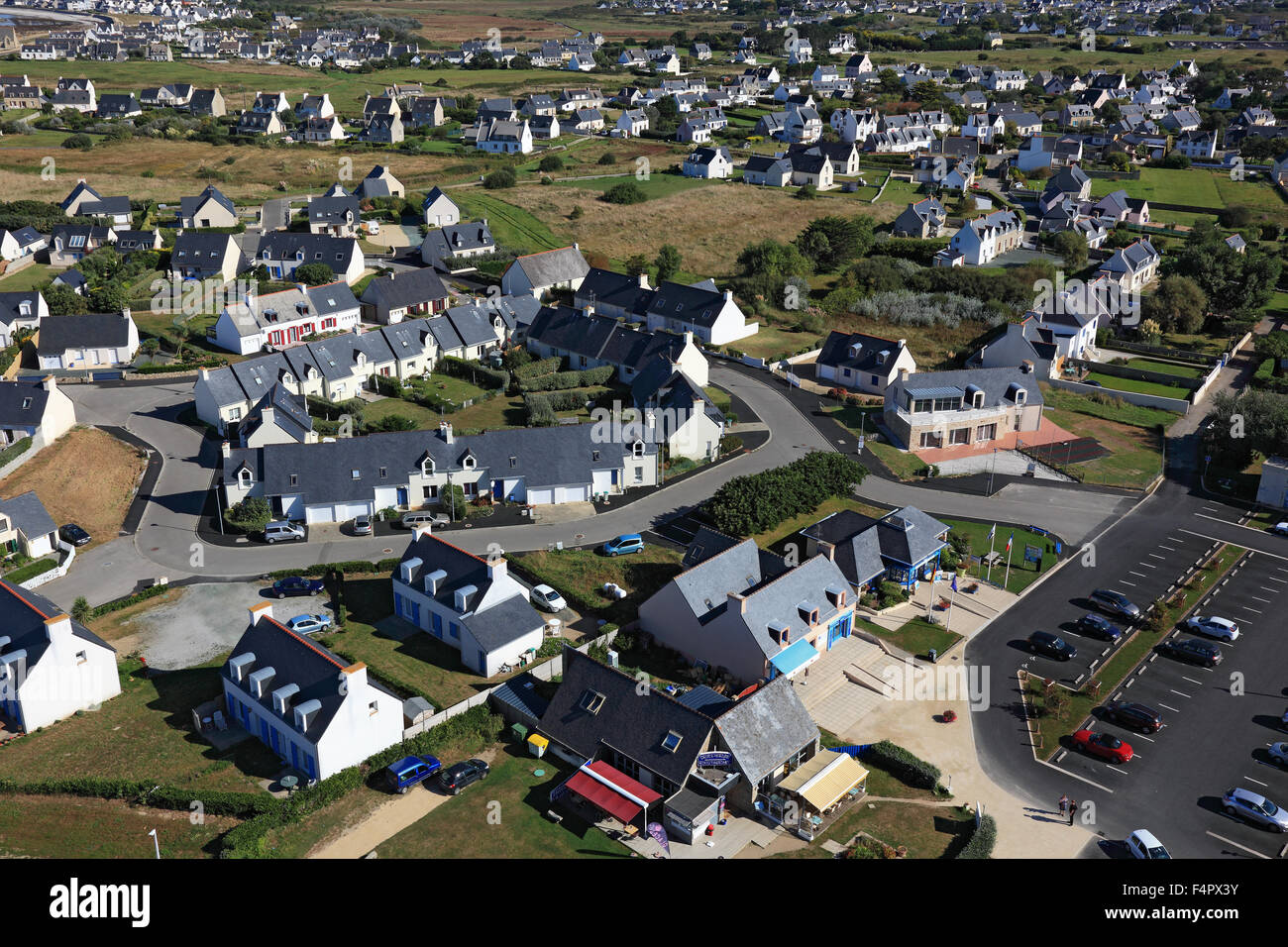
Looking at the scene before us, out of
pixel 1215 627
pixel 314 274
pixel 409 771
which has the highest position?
pixel 314 274

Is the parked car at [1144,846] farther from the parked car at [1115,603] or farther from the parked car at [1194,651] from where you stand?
the parked car at [1115,603]

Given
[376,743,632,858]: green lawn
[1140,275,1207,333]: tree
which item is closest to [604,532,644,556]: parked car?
[376,743,632,858]: green lawn

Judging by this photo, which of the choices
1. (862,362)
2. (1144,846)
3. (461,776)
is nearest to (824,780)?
(1144,846)

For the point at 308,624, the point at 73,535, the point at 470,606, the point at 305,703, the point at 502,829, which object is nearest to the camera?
the point at 502,829

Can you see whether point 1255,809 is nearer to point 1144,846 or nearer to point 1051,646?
point 1144,846

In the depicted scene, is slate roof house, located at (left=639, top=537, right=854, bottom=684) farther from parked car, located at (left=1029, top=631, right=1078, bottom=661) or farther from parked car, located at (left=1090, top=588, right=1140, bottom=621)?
parked car, located at (left=1090, top=588, right=1140, bottom=621)

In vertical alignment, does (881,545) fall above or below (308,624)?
below

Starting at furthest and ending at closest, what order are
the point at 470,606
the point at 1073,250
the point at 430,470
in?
the point at 1073,250, the point at 430,470, the point at 470,606
